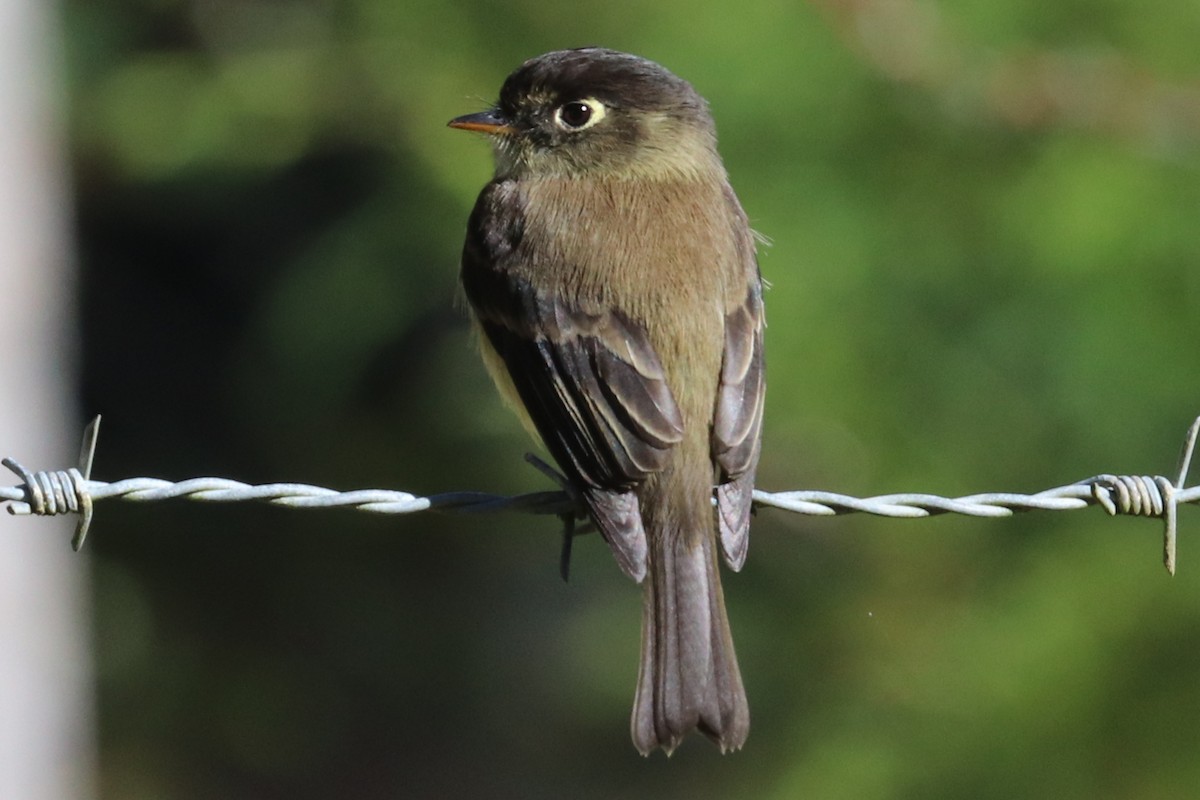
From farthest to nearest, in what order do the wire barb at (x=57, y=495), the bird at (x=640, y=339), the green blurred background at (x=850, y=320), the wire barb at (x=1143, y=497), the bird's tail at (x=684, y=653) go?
the green blurred background at (x=850, y=320), the bird at (x=640, y=339), the bird's tail at (x=684, y=653), the wire barb at (x=1143, y=497), the wire barb at (x=57, y=495)

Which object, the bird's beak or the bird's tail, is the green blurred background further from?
the bird's tail

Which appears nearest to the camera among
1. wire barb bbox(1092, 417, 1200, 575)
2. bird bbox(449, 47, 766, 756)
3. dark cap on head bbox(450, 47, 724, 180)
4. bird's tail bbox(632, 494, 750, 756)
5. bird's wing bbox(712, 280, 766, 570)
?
wire barb bbox(1092, 417, 1200, 575)

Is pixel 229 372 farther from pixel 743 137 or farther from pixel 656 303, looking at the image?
pixel 656 303

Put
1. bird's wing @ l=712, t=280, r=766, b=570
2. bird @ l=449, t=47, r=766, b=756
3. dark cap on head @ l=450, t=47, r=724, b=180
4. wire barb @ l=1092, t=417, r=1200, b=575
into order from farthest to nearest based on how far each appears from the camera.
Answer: dark cap on head @ l=450, t=47, r=724, b=180, bird's wing @ l=712, t=280, r=766, b=570, bird @ l=449, t=47, r=766, b=756, wire barb @ l=1092, t=417, r=1200, b=575

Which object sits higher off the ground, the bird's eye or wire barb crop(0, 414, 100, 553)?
the bird's eye

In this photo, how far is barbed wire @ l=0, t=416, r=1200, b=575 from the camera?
3.19 meters

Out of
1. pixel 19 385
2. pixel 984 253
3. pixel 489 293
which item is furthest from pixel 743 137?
pixel 19 385

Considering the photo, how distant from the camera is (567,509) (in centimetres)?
391

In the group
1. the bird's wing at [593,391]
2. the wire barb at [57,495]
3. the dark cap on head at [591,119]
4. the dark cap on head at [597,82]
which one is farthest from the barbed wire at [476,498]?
the dark cap on head at [597,82]

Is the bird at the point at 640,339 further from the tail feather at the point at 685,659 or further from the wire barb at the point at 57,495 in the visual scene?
the wire barb at the point at 57,495

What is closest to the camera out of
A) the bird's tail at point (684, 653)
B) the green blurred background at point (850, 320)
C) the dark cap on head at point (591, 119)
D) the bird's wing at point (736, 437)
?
the bird's tail at point (684, 653)

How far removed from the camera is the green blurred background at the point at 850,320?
584 cm

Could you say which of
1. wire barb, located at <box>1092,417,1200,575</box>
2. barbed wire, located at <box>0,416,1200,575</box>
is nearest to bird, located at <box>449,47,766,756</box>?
barbed wire, located at <box>0,416,1200,575</box>

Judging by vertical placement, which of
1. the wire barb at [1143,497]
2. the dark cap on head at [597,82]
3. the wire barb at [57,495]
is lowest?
the wire barb at [1143,497]
